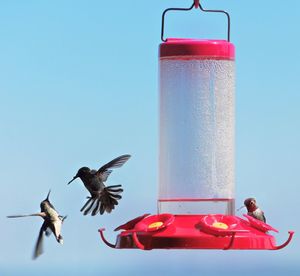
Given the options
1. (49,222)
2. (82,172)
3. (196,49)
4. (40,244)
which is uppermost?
(196,49)

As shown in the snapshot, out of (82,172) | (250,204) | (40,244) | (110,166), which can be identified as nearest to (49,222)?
(40,244)

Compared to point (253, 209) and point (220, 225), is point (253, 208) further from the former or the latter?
point (220, 225)

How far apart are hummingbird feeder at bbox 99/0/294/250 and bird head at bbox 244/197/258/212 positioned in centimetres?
153

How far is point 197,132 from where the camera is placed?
748cm

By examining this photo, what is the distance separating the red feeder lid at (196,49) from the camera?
704 centimetres

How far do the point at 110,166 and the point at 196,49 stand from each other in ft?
10.9

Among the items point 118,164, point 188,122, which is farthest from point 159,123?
point 118,164

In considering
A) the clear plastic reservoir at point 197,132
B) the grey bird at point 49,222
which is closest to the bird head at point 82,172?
the grey bird at point 49,222

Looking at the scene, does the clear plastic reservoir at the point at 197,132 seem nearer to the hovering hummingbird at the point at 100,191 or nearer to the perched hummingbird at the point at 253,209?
the perched hummingbird at the point at 253,209

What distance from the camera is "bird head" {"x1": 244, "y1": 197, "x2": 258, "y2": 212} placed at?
29.7 ft

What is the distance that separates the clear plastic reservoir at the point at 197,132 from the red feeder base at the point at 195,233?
45 cm

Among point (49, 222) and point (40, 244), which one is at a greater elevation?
point (49, 222)

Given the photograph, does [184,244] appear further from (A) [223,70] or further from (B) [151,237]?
(A) [223,70]

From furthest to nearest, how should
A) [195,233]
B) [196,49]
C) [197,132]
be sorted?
[197,132] → [196,49] → [195,233]
